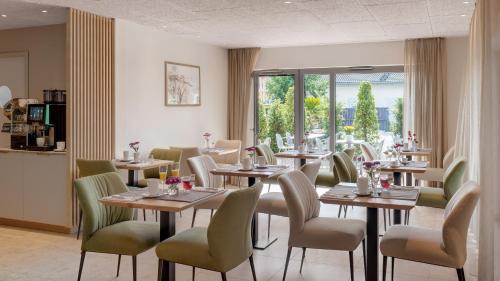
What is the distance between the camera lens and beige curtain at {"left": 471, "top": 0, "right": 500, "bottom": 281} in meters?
3.27

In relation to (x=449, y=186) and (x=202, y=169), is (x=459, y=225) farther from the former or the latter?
(x=202, y=169)

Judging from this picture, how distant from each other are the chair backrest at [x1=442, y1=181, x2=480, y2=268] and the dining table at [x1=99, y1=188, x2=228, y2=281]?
1.70 m

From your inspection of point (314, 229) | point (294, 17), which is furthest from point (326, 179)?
point (314, 229)

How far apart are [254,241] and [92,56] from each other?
3.05 meters

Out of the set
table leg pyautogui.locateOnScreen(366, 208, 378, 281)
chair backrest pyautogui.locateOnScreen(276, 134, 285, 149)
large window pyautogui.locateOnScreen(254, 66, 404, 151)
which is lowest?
table leg pyautogui.locateOnScreen(366, 208, 378, 281)

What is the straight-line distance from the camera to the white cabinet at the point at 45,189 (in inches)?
220

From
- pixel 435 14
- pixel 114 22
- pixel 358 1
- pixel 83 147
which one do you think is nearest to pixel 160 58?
pixel 114 22

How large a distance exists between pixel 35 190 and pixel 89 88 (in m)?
1.40

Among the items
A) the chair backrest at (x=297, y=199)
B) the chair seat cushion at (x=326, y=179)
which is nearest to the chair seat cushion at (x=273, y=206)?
the chair backrest at (x=297, y=199)

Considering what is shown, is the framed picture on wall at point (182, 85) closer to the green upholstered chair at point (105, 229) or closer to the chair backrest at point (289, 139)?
the chair backrest at point (289, 139)

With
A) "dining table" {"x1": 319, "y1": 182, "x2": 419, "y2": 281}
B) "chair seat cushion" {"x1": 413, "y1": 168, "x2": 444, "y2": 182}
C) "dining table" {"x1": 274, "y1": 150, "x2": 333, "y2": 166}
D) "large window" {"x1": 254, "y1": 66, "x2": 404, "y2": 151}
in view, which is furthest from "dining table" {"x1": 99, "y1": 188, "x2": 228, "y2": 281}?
"large window" {"x1": 254, "y1": 66, "x2": 404, "y2": 151}

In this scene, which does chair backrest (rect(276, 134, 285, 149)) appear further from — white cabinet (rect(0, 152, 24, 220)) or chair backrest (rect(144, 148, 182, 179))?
white cabinet (rect(0, 152, 24, 220))

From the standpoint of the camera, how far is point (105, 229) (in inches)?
138

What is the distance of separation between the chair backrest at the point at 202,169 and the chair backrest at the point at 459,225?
2.67m
